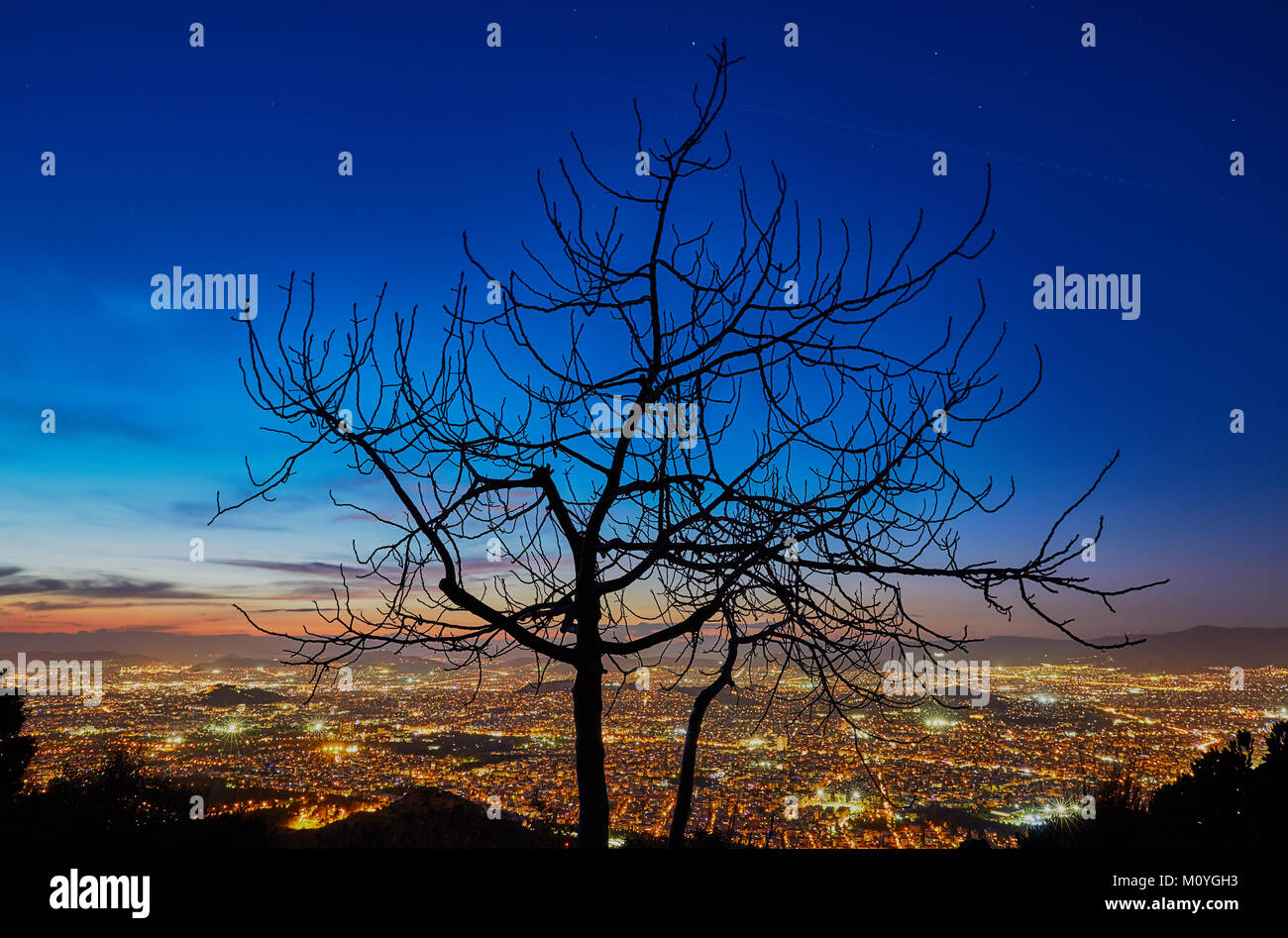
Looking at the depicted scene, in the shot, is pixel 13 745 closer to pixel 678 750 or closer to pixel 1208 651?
pixel 678 750

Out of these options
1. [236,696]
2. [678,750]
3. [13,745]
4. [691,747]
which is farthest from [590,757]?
[236,696]

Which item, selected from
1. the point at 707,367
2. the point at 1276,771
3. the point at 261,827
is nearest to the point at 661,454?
the point at 707,367

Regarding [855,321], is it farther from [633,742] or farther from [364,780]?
[364,780]

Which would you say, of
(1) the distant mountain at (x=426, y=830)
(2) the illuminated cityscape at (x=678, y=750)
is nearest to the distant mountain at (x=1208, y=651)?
(2) the illuminated cityscape at (x=678, y=750)

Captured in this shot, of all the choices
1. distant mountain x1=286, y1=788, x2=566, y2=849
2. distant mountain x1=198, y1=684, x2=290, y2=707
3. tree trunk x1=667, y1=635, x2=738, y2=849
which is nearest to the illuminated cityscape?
distant mountain x1=198, y1=684, x2=290, y2=707

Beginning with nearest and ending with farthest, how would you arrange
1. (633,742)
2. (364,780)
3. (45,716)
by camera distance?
(364,780), (633,742), (45,716)

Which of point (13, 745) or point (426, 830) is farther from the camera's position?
point (13, 745)
